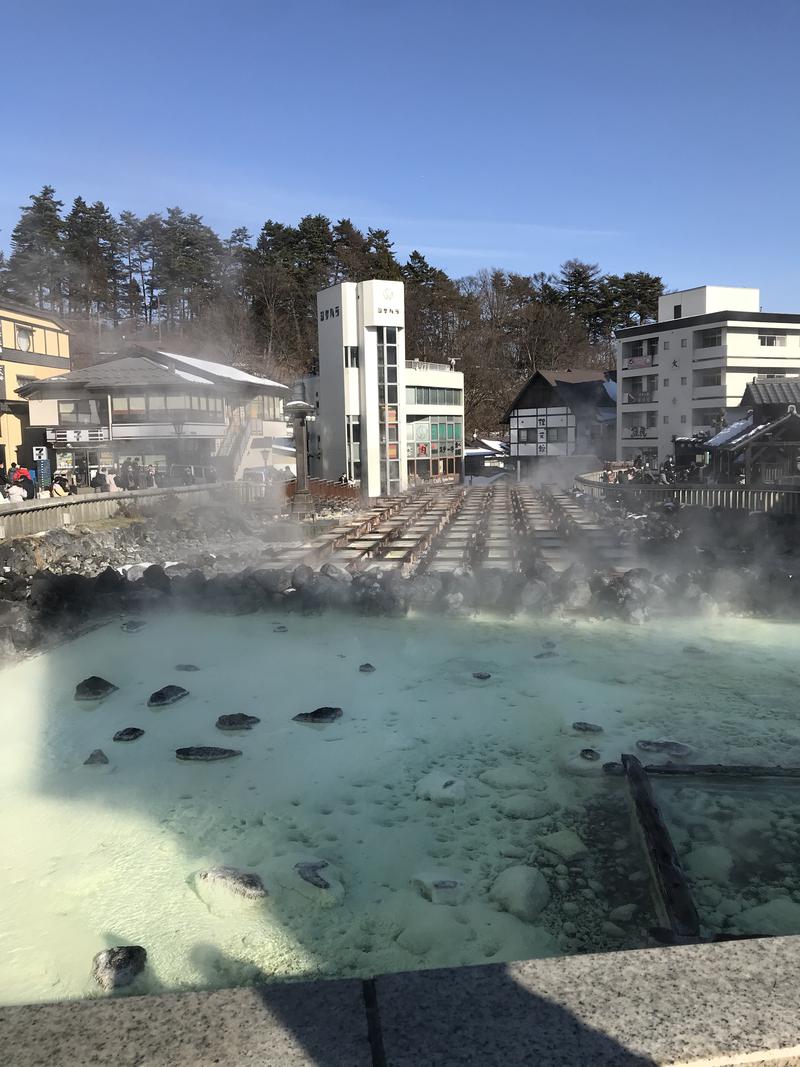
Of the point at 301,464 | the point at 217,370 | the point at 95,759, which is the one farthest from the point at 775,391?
the point at 217,370

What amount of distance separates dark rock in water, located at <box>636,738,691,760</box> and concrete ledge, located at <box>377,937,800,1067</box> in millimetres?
3401

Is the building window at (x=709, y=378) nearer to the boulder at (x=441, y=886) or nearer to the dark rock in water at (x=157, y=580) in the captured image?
the dark rock in water at (x=157, y=580)

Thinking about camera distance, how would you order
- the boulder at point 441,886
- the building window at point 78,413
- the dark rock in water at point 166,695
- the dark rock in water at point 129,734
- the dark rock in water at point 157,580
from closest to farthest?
the boulder at point 441,886 < the dark rock in water at point 129,734 < the dark rock in water at point 166,695 < the dark rock in water at point 157,580 < the building window at point 78,413

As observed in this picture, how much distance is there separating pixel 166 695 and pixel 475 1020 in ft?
18.6

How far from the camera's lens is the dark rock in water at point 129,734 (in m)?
6.03

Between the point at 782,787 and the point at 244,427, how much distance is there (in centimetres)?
2991

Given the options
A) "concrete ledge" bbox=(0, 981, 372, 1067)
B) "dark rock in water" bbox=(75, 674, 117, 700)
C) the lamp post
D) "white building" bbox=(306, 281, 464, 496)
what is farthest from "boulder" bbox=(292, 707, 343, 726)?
"white building" bbox=(306, 281, 464, 496)

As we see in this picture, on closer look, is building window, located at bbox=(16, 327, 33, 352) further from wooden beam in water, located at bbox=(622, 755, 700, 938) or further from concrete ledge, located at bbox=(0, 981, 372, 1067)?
concrete ledge, located at bbox=(0, 981, 372, 1067)

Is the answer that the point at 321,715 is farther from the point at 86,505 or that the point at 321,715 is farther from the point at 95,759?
the point at 86,505

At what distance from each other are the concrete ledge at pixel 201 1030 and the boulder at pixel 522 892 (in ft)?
5.99

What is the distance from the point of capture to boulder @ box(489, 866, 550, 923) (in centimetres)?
356

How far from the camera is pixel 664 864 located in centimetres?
352

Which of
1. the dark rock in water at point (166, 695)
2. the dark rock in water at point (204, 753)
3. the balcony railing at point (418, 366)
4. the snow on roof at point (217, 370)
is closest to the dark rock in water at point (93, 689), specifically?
the dark rock in water at point (166, 695)

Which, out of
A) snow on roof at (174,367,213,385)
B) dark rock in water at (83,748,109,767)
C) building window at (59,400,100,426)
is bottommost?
dark rock in water at (83,748,109,767)
